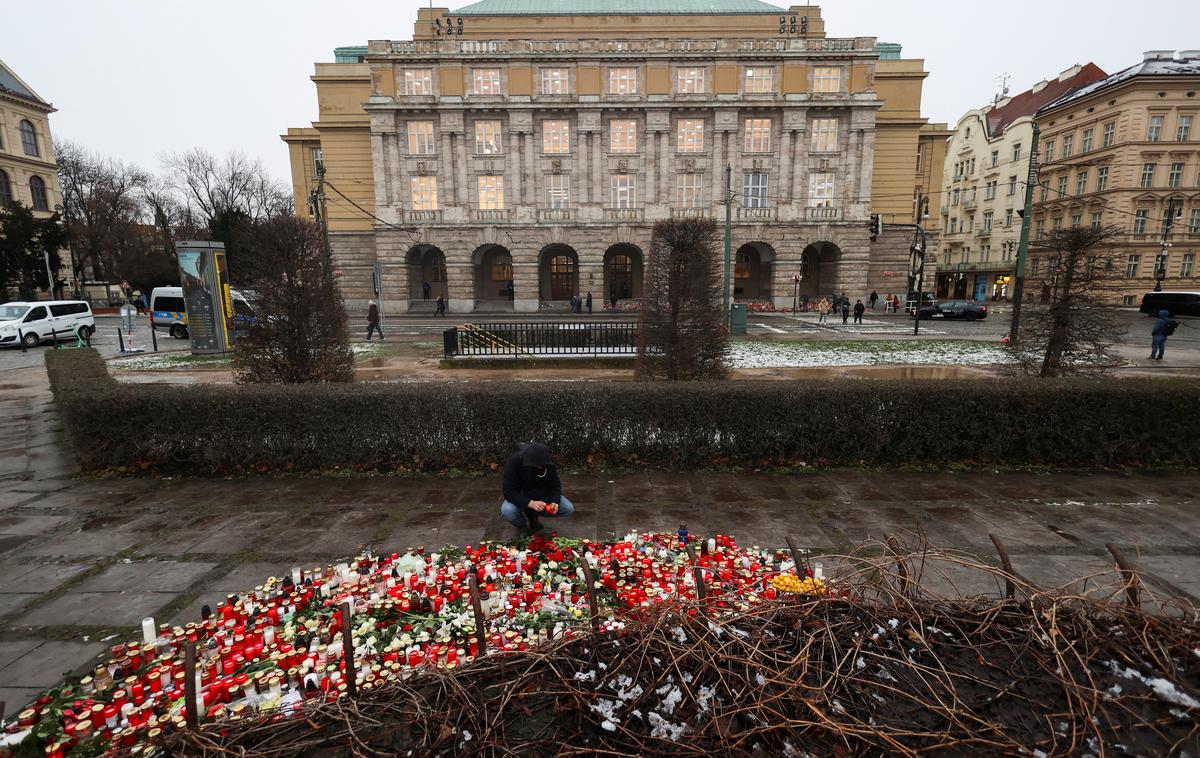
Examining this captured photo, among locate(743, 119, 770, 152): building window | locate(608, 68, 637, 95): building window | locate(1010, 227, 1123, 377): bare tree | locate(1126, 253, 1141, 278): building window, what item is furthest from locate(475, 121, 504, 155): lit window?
locate(1126, 253, 1141, 278): building window

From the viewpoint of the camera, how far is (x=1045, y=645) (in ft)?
6.81

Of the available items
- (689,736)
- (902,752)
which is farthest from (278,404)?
(902,752)

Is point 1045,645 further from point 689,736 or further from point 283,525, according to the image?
point 283,525

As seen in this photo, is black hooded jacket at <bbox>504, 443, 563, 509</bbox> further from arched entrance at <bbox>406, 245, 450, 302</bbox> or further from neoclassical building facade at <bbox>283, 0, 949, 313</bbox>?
arched entrance at <bbox>406, 245, 450, 302</bbox>

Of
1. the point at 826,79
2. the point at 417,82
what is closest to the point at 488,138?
the point at 417,82

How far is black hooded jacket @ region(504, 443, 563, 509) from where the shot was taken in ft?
18.9

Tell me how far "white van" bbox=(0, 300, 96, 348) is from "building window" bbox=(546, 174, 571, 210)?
2876 cm

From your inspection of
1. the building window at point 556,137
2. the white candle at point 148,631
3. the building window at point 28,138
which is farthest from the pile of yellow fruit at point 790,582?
the building window at point 28,138

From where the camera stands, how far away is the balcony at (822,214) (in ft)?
142

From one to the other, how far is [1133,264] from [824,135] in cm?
2882

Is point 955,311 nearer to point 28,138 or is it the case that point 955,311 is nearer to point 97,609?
point 97,609

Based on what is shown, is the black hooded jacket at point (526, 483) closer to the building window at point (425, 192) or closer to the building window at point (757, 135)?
the building window at point (425, 192)

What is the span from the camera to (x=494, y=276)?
4881cm

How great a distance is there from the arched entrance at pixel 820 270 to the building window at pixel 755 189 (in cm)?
559
